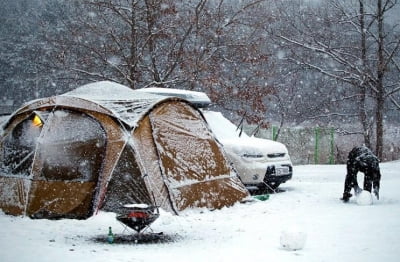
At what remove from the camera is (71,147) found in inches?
346

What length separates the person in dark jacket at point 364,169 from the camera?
10.1 m

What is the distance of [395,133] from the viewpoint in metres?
27.6

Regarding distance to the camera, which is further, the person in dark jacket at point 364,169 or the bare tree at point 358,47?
the bare tree at point 358,47

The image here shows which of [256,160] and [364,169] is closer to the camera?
[364,169]

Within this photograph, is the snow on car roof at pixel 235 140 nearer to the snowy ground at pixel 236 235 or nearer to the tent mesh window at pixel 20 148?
the snowy ground at pixel 236 235

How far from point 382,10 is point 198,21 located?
8.24 metres

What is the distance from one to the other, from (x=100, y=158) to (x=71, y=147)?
1.94 ft

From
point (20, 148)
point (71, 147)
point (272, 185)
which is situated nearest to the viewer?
point (71, 147)

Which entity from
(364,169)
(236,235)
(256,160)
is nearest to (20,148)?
(236,235)

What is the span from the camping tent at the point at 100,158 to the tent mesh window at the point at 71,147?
17 mm

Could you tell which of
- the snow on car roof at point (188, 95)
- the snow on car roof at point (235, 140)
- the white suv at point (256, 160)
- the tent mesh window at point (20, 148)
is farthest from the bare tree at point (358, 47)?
the tent mesh window at point (20, 148)

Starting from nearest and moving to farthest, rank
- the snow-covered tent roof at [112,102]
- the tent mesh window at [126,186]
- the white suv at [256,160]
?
the tent mesh window at [126,186], the snow-covered tent roof at [112,102], the white suv at [256,160]

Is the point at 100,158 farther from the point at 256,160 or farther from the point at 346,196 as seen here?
the point at 346,196

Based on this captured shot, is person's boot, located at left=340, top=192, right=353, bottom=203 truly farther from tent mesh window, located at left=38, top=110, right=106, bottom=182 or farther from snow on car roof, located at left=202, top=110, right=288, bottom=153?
tent mesh window, located at left=38, top=110, right=106, bottom=182
